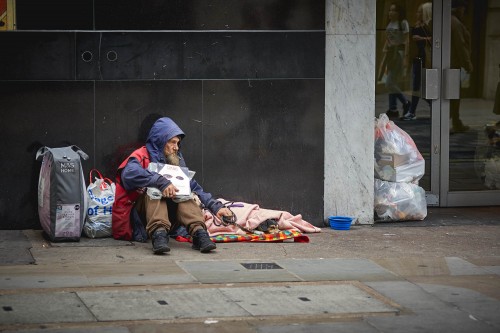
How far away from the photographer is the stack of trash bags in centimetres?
1102

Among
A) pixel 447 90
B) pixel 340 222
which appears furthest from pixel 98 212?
pixel 447 90

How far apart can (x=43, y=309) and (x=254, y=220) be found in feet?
10.8

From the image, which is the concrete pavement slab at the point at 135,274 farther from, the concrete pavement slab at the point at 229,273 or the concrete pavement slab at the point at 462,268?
the concrete pavement slab at the point at 462,268

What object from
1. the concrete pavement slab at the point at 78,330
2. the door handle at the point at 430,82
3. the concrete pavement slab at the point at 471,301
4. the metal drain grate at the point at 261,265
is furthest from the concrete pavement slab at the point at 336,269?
the door handle at the point at 430,82

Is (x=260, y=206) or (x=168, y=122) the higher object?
(x=168, y=122)

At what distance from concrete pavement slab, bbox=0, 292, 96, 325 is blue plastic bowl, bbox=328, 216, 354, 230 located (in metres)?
3.65

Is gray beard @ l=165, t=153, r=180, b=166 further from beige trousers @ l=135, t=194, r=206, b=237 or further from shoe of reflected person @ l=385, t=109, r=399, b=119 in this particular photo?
shoe of reflected person @ l=385, t=109, r=399, b=119

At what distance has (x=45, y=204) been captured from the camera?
965cm

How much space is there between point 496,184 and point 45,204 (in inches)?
207

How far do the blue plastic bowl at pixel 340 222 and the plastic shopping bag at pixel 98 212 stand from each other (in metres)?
2.22

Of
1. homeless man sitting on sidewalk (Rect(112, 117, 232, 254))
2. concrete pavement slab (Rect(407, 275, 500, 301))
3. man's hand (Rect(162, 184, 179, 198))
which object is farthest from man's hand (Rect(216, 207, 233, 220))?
concrete pavement slab (Rect(407, 275, 500, 301))

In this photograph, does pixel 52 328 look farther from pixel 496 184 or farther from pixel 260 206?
pixel 496 184

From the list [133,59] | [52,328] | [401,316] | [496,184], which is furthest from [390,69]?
[52,328]

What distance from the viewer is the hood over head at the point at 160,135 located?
31.7ft
